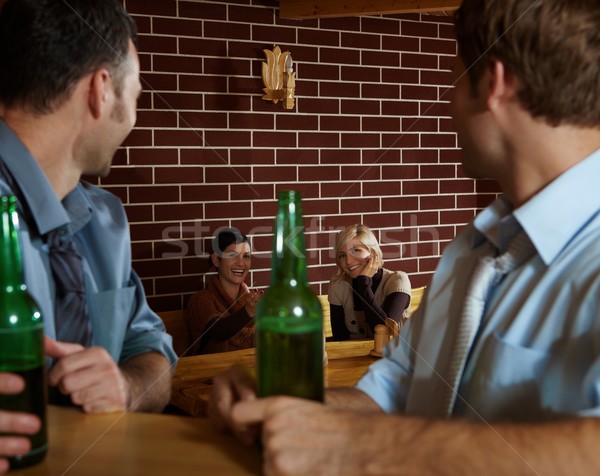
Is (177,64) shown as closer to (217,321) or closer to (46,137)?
(217,321)

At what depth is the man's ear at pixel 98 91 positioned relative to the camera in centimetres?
140

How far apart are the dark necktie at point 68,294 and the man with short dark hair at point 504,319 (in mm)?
528

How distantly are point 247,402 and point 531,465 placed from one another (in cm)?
27

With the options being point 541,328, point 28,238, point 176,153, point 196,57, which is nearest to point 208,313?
point 176,153

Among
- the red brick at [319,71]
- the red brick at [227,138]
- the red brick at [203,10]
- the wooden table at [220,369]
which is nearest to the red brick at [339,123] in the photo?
the red brick at [319,71]

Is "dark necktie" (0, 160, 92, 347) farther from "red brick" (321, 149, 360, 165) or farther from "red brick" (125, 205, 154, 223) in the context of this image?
"red brick" (321, 149, 360, 165)

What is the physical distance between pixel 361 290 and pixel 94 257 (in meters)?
2.37

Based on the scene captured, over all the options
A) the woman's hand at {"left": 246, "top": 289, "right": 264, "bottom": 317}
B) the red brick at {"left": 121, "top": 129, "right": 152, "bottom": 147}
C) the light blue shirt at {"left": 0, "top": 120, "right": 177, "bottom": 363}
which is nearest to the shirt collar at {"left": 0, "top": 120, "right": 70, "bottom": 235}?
the light blue shirt at {"left": 0, "top": 120, "right": 177, "bottom": 363}

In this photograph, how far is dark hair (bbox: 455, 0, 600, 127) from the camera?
0.95 meters

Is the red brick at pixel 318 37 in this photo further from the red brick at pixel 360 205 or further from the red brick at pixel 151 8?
the red brick at pixel 360 205

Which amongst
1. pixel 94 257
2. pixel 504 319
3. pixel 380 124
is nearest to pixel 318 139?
pixel 380 124

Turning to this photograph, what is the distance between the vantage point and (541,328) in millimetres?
894

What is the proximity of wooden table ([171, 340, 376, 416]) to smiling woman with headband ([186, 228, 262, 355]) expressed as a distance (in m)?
0.93

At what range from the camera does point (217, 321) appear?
3.61 meters
